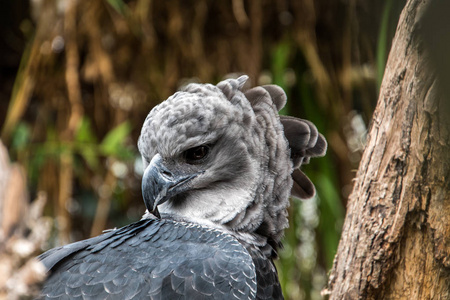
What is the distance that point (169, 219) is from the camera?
198 cm

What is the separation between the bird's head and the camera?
187 cm

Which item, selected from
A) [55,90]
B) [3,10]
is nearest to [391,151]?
[55,90]

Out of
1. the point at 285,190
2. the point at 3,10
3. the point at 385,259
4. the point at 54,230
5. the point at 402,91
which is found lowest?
the point at 54,230

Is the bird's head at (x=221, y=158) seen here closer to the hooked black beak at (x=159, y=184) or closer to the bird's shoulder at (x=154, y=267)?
the hooked black beak at (x=159, y=184)

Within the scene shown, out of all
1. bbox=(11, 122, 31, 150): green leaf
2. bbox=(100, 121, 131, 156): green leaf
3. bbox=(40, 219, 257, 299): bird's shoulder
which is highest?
bbox=(11, 122, 31, 150): green leaf

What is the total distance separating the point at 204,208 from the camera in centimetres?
196

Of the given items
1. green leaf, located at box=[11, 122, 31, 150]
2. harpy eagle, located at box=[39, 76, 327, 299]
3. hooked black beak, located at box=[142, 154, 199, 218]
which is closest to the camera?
harpy eagle, located at box=[39, 76, 327, 299]

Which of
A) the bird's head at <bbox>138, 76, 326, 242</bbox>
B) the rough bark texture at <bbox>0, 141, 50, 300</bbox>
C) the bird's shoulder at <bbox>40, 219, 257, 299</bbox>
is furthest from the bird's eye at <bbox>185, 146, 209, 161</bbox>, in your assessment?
the rough bark texture at <bbox>0, 141, 50, 300</bbox>

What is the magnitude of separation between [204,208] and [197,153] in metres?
0.21

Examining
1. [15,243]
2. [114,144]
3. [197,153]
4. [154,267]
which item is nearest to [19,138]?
[114,144]

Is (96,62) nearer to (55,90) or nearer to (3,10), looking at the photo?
(55,90)

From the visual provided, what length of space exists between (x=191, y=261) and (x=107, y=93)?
224cm

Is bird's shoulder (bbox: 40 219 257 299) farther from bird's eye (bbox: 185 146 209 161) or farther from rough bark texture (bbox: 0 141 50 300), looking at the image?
rough bark texture (bbox: 0 141 50 300)

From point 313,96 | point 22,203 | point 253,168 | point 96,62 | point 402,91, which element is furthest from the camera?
point 313,96
